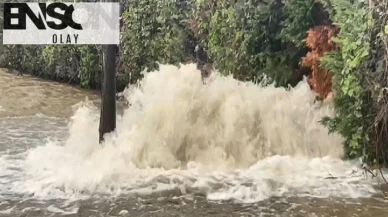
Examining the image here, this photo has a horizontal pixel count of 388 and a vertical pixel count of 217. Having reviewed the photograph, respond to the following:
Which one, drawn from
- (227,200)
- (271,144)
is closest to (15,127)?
(271,144)

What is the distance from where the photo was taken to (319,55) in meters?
6.64

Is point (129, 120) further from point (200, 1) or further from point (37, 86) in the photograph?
point (37, 86)

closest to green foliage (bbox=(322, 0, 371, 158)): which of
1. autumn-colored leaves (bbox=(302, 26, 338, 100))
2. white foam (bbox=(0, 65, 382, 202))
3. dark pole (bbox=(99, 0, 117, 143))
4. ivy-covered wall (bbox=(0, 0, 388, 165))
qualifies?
ivy-covered wall (bbox=(0, 0, 388, 165))

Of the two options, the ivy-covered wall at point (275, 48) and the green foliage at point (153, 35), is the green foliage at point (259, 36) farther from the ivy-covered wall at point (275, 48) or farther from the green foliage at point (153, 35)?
the green foliage at point (153, 35)

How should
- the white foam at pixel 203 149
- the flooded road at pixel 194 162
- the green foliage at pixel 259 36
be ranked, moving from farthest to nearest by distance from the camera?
the green foliage at pixel 259 36, the white foam at pixel 203 149, the flooded road at pixel 194 162

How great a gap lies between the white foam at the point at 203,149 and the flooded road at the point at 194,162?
0.04 ft

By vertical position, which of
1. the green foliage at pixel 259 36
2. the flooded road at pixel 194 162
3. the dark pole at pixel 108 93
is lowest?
the flooded road at pixel 194 162

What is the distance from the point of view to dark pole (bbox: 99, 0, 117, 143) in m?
6.35

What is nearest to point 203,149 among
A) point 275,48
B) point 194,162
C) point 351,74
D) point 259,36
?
point 194,162

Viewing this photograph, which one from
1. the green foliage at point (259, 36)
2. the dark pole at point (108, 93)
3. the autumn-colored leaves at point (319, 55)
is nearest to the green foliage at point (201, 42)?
the green foliage at point (259, 36)

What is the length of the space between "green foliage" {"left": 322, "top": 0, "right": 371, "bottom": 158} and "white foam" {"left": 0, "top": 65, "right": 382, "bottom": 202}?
0.34 metres

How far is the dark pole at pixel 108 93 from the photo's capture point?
6352 mm

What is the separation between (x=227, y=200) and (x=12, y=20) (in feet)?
38.6

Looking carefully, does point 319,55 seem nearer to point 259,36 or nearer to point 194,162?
point 259,36
